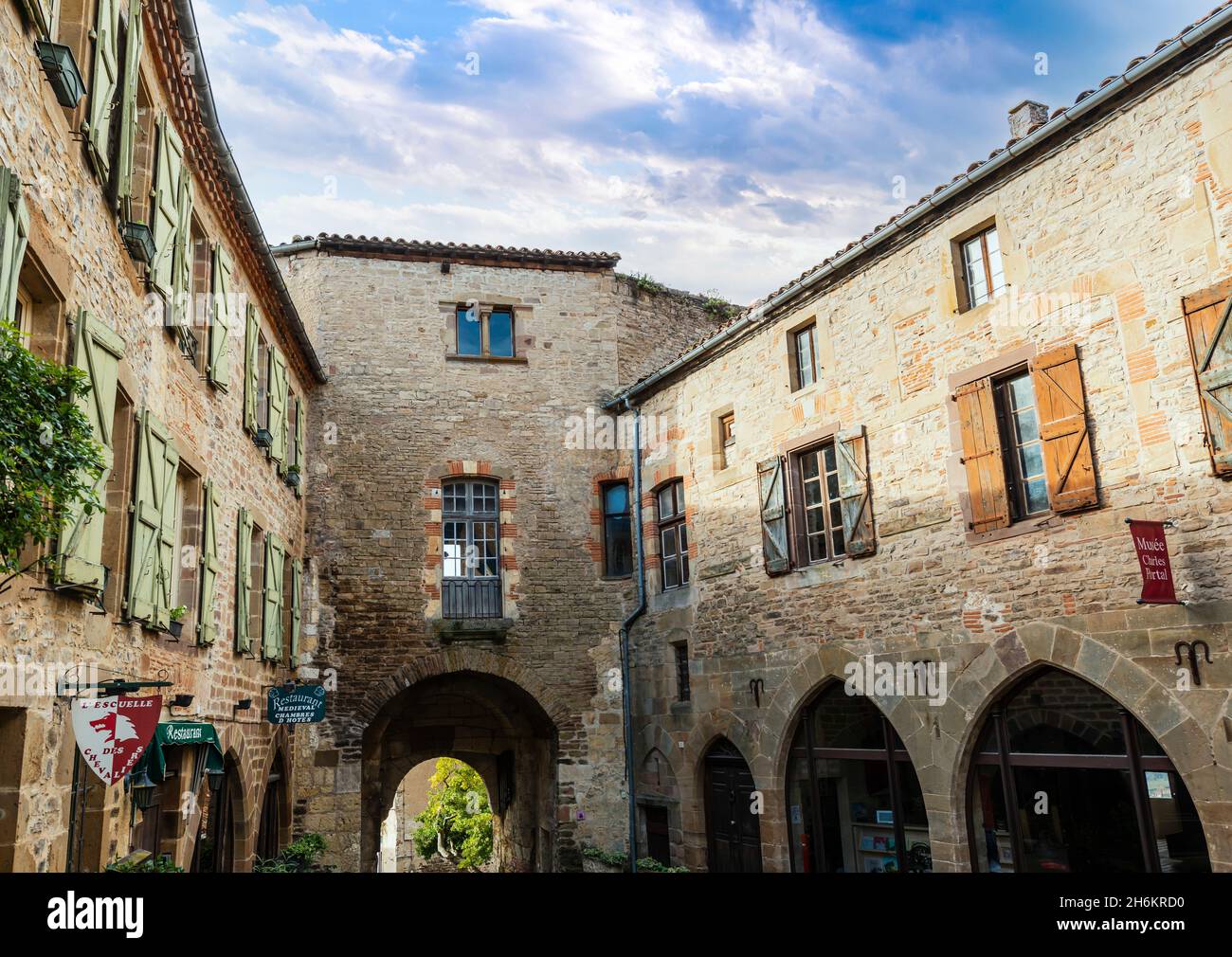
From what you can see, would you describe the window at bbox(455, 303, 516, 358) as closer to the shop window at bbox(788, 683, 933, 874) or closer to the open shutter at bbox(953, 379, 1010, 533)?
the shop window at bbox(788, 683, 933, 874)

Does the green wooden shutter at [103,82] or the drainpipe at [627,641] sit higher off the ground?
the green wooden shutter at [103,82]

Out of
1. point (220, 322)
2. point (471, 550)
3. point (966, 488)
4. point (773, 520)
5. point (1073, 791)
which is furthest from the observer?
point (471, 550)

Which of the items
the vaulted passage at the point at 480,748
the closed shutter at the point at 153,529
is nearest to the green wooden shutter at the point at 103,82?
the closed shutter at the point at 153,529

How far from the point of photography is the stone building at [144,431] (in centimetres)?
492

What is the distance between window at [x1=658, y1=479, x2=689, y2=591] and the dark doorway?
2.30 m

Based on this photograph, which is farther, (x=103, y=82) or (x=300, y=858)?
(x=300, y=858)

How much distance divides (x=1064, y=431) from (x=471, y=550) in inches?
324

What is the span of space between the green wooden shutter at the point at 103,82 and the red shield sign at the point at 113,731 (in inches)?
120

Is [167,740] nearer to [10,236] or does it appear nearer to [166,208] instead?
[10,236]

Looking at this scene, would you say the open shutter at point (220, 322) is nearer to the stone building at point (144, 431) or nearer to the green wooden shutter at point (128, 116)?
the stone building at point (144, 431)

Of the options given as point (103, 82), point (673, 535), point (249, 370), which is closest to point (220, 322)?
point (249, 370)

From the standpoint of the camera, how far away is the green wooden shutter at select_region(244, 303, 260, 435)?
10094 mm

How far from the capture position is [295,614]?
12.6 metres
